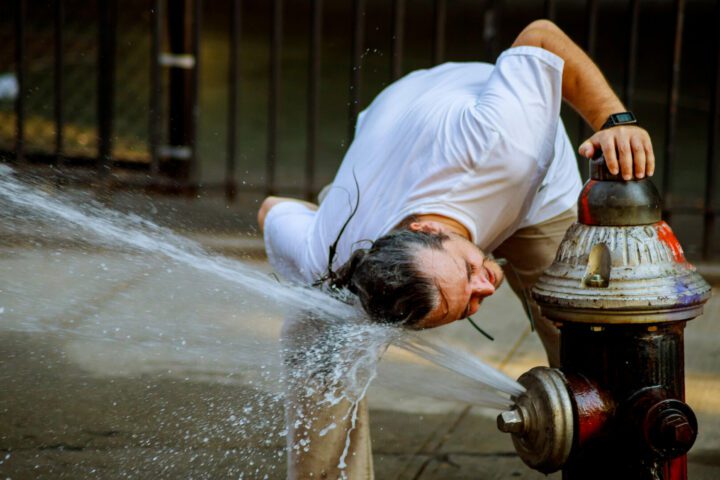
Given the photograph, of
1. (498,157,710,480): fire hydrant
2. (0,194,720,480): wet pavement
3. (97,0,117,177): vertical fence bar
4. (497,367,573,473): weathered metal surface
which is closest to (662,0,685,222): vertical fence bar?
(0,194,720,480): wet pavement

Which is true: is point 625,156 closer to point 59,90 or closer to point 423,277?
point 423,277

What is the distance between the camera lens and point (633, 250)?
212cm

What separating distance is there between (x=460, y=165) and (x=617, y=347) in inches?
29.1

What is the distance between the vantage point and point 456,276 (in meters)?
2.47

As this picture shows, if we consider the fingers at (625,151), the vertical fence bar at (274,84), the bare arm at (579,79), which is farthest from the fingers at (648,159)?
the vertical fence bar at (274,84)

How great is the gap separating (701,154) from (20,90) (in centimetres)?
511

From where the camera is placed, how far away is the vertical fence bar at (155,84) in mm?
5496

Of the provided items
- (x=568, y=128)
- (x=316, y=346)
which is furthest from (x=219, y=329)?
(x=568, y=128)

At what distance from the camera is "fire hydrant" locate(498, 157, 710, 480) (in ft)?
6.89

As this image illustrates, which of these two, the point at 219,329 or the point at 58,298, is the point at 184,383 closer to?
the point at 219,329

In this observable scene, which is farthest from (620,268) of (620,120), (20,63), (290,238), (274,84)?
(20,63)

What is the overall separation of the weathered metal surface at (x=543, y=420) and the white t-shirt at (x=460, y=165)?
23.4 inches

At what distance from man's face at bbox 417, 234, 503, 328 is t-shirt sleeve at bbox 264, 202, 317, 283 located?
0.52 metres

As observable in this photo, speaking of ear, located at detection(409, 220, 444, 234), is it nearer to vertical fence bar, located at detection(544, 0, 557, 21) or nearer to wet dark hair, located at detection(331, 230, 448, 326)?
wet dark hair, located at detection(331, 230, 448, 326)
